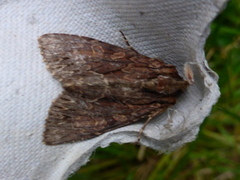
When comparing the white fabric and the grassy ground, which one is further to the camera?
the grassy ground

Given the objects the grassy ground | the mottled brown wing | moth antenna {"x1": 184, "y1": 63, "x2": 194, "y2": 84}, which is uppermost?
moth antenna {"x1": 184, "y1": 63, "x2": 194, "y2": 84}

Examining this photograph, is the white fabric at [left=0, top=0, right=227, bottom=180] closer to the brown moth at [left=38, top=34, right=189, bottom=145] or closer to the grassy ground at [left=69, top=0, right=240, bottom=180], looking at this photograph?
the brown moth at [left=38, top=34, right=189, bottom=145]

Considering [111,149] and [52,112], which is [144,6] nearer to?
[52,112]

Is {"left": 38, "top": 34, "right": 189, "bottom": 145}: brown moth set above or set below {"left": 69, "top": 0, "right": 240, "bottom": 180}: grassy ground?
above

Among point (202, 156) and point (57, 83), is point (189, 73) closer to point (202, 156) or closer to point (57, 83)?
point (57, 83)

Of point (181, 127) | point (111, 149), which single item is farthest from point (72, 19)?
point (111, 149)

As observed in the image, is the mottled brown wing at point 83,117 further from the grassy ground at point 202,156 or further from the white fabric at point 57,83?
the grassy ground at point 202,156

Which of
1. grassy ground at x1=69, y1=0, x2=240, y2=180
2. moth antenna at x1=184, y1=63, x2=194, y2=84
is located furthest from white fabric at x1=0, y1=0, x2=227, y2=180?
grassy ground at x1=69, y1=0, x2=240, y2=180

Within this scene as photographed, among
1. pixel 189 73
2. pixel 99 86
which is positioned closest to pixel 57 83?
pixel 99 86
